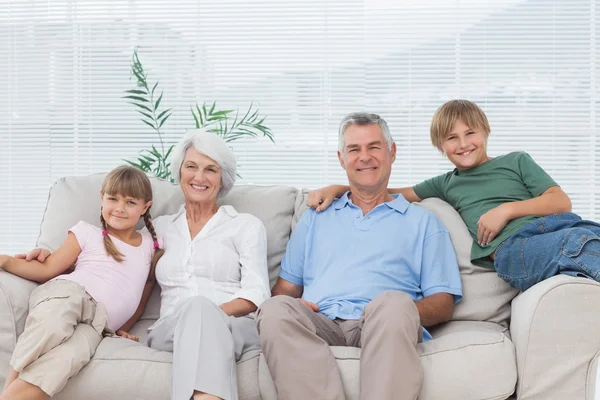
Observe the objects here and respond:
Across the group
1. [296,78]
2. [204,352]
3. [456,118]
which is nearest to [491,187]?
[456,118]

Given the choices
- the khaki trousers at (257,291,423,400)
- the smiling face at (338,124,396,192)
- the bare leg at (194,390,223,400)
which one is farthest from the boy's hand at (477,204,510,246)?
the bare leg at (194,390,223,400)

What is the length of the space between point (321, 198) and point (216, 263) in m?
0.45

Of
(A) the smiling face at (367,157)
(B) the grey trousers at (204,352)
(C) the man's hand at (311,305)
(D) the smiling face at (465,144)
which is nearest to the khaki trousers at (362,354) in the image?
(B) the grey trousers at (204,352)

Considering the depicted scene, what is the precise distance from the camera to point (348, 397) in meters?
1.81

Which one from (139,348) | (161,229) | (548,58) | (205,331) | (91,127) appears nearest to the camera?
(205,331)

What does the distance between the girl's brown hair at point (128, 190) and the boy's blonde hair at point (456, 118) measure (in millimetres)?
1097

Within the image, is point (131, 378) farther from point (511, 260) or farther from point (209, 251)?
point (511, 260)

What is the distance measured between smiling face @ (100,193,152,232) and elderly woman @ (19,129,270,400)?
138 millimetres

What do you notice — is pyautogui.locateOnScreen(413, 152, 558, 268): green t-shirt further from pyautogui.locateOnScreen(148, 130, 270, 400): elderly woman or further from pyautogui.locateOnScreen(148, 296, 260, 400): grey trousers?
pyautogui.locateOnScreen(148, 296, 260, 400): grey trousers

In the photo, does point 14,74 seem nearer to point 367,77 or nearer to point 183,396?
point 367,77

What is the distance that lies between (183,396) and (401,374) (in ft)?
1.84

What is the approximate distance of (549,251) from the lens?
6.65 feet

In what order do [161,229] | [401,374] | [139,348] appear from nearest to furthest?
[401,374], [139,348], [161,229]

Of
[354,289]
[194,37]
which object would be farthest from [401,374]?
[194,37]
